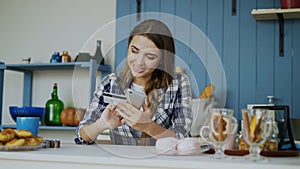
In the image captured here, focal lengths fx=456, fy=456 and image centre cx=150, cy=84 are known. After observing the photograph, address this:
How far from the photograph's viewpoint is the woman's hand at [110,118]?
1509 millimetres

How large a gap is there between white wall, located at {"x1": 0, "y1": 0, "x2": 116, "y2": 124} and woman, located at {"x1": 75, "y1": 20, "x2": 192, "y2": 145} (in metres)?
1.57

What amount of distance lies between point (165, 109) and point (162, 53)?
0.23 m

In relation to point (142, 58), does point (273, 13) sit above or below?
above

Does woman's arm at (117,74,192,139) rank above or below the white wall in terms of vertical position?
below

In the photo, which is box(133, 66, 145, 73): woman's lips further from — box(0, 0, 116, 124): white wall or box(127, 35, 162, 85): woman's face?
box(0, 0, 116, 124): white wall

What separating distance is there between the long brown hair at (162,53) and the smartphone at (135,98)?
101mm

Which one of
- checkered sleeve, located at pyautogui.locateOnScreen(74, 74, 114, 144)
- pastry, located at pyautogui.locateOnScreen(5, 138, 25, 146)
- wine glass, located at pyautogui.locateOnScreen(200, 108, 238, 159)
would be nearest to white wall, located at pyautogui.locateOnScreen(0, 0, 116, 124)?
checkered sleeve, located at pyautogui.locateOnScreen(74, 74, 114, 144)

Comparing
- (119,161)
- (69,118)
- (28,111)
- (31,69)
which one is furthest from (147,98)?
(31,69)

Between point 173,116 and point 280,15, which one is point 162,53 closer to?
point 173,116

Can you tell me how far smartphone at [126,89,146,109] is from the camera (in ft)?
4.67

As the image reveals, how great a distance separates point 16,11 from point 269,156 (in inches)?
106

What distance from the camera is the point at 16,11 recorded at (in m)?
3.50

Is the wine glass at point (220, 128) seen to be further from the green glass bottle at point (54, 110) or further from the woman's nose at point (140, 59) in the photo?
the green glass bottle at point (54, 110)

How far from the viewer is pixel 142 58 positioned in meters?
1.50
